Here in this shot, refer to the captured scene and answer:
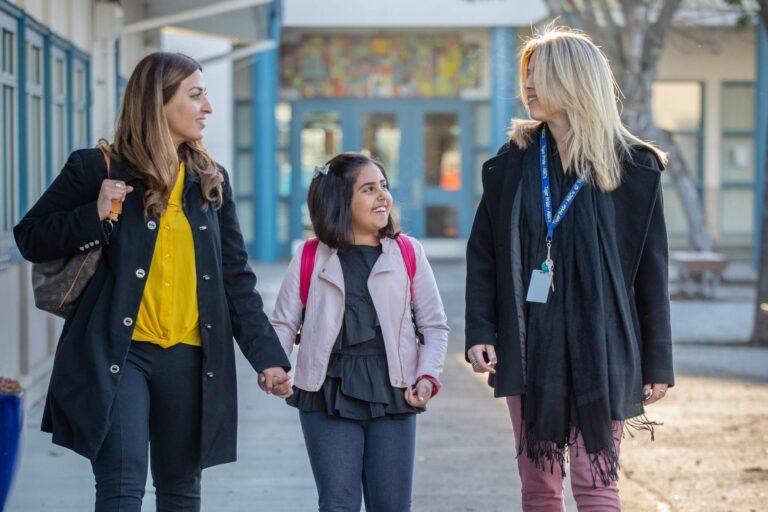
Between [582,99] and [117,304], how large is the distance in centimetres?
153

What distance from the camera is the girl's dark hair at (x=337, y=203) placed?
441 cm

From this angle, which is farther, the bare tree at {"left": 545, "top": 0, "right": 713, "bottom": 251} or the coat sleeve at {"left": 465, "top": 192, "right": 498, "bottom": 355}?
the bare tree at {"left": 545, "top": 0, "right": 713, "bottom": 251}

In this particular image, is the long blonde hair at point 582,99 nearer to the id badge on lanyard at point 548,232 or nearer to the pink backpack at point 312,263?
the id badge on lanyard at point 548,232

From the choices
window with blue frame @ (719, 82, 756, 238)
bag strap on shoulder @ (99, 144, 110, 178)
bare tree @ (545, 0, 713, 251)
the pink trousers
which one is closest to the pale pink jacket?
the pink trousers

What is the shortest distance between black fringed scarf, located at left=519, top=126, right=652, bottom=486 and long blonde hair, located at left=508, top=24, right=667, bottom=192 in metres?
0.08

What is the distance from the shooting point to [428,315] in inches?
174

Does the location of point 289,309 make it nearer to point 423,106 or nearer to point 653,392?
point 653,392

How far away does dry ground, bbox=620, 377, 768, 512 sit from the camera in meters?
6.42

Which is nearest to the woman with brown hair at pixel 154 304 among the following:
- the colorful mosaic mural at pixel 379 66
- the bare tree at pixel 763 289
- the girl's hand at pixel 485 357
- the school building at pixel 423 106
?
the girl's hand at pixel 485 357

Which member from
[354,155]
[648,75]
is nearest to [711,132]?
[648,75]

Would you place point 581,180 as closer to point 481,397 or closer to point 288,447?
point 288,447

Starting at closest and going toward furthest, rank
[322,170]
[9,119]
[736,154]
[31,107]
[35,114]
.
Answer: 1. [322,170]
2. [9,119]
3. [31,107]
4. [35,114]
5. [736,154]

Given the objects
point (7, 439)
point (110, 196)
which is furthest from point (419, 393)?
point (7, 439)

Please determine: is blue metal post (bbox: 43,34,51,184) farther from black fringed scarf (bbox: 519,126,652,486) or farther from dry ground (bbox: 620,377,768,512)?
black fringed scarf (bbox: 519,126,652,486)
